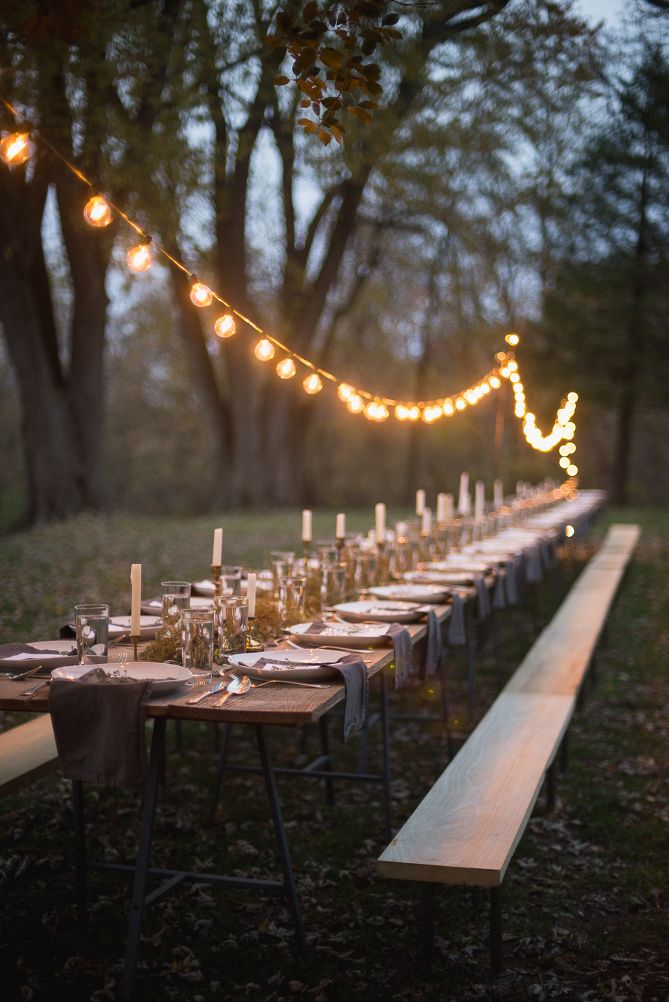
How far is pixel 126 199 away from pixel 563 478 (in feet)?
49.4

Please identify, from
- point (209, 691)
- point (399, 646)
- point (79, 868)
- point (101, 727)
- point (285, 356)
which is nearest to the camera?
point (101, 727)

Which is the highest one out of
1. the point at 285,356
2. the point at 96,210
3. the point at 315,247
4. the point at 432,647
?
the point at 315,247

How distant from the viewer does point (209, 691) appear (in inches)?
117

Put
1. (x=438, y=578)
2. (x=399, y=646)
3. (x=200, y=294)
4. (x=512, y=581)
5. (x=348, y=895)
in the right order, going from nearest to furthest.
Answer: (x=399, y=646) < (x=348, y=895) < (x=200, y=294) < (x=438, y=578) < (x=512, y=581)

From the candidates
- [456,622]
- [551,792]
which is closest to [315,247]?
[456,622]

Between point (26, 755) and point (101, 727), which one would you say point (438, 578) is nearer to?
point (26, 755)

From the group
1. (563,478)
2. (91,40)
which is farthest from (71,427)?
(563,478)

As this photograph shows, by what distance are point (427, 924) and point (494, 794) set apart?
47 centimetres

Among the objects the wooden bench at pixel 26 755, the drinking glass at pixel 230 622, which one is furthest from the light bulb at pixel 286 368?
the drinking glass at pixel 230 622

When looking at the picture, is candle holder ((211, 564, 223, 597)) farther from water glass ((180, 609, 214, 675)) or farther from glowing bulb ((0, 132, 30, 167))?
glowing bulb ((0, 132, 30, 167))

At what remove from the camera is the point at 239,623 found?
3.30 metres

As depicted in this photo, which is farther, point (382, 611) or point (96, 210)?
point (382, 611)

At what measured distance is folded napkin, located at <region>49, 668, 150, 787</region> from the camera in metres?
2.77

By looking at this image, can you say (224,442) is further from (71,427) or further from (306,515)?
(306,515)
